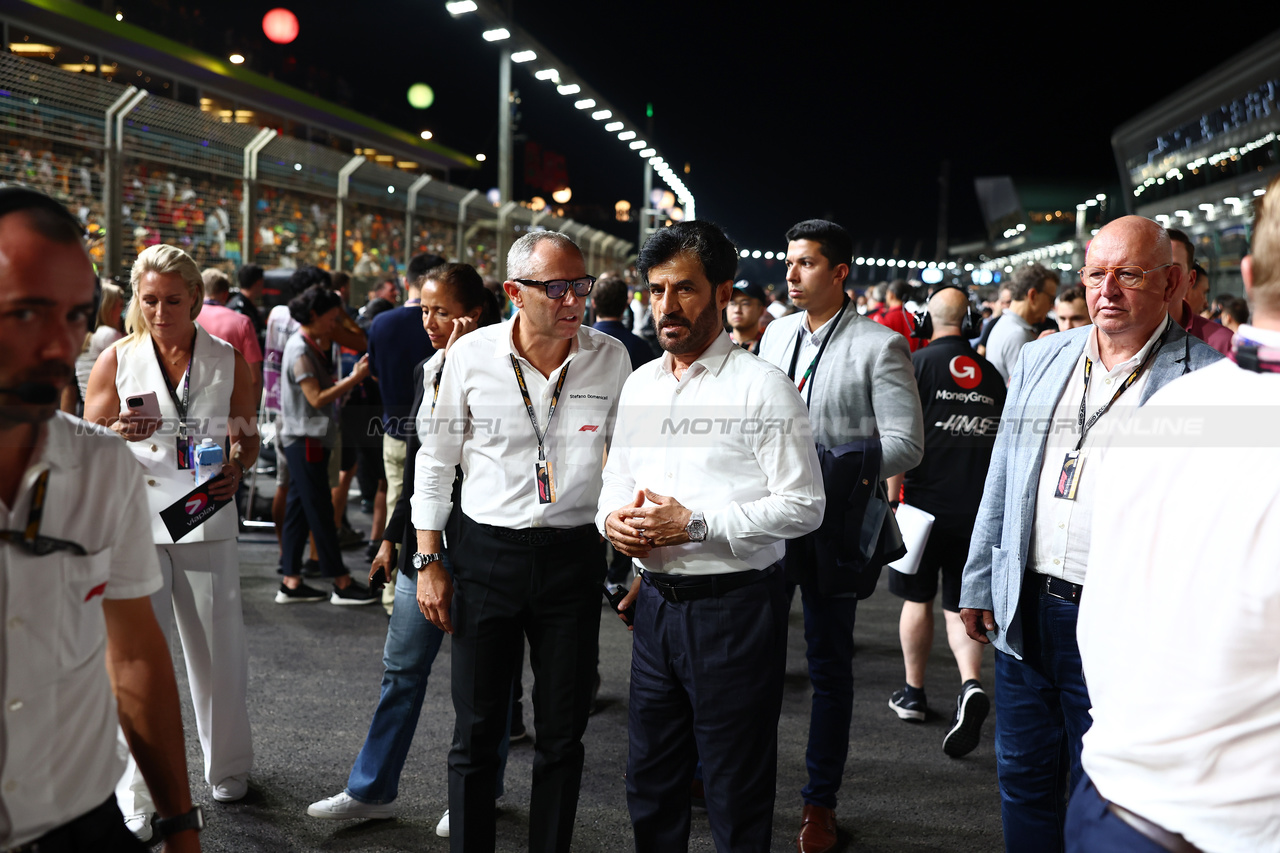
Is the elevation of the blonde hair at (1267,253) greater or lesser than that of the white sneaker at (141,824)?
greater

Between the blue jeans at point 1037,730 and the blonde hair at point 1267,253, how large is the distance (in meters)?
1.64

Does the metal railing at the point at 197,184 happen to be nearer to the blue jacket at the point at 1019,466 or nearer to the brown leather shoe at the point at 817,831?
the brown leather shoe at the point at 817,831

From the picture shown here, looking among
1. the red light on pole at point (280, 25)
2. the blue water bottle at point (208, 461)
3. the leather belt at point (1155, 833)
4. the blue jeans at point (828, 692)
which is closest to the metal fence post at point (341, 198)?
the blue water bottle at point (208, 461)

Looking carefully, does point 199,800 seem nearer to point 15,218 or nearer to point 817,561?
point 817,561

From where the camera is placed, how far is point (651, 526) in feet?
8.40

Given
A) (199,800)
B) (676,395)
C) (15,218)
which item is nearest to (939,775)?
(676,395)

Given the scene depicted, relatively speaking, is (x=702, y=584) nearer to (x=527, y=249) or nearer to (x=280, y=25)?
(x=527, y=249)

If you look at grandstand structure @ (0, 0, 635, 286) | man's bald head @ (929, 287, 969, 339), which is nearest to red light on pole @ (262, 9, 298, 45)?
grandstand structure @ (0, 0, 635, 286)

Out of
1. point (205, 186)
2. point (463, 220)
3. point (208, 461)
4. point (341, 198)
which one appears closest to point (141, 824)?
point (208, 461)

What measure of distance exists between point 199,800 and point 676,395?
2.63 m

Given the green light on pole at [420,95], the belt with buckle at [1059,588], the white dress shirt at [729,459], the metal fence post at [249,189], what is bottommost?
the belt with buckle at [1059,588]

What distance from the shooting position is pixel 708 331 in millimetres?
2754

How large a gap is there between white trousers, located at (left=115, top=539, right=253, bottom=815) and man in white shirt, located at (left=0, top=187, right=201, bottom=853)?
221 cm

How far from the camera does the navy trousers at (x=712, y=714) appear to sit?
8.59 feet
